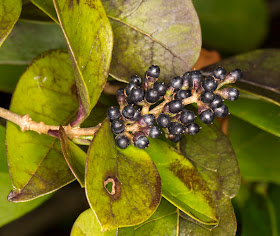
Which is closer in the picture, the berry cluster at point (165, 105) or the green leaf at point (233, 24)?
the berry cluster at point (165, 105)

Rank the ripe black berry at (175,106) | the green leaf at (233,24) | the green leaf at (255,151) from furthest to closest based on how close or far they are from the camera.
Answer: the green leaf at (233,24), the green leaf at (255,151), the ripe black berry at (175,106)

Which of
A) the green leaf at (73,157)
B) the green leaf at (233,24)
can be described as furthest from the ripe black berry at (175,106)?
the green leaf at (233,24)

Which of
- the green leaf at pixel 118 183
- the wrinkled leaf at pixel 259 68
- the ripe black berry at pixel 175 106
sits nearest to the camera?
the green leaf at pixel 118 183

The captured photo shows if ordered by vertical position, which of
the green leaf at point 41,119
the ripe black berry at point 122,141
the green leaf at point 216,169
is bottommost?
the green leaf at point 216,169

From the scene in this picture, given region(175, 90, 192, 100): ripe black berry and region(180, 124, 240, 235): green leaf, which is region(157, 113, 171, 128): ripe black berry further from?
region(180, 124, 240, 235): green leaf

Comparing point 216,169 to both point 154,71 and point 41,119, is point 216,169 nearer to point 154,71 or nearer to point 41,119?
point 154,71

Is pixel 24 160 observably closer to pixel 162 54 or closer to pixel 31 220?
pixel 162 54

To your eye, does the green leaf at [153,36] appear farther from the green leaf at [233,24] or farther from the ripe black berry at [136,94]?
the green leaf at [233,24]
